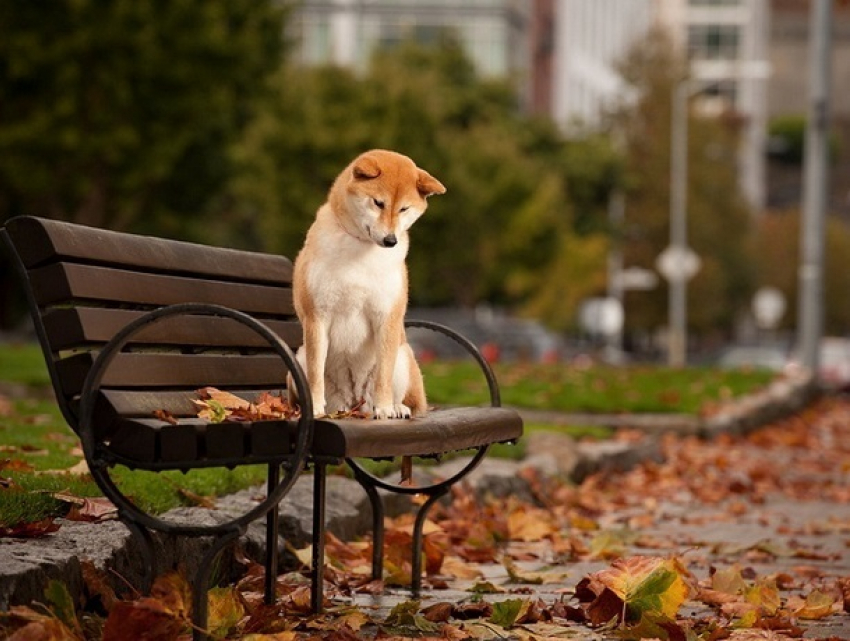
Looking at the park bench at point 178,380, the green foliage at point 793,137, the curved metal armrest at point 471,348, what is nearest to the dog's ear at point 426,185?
the park bench at point 178,380

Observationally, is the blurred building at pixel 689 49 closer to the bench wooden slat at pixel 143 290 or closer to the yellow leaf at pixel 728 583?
the bench wooden slat at pixel 143 290

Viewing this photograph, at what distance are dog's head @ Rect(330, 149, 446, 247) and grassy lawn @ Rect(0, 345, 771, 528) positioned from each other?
1313mm

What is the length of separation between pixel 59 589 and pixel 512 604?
1.52 metres

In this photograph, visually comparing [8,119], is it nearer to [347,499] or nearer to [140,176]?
[140,176]

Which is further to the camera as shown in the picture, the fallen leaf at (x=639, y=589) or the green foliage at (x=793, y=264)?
the green foliage at (x=793, y=264)

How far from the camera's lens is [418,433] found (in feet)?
17.6

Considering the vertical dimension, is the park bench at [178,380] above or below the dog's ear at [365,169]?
below

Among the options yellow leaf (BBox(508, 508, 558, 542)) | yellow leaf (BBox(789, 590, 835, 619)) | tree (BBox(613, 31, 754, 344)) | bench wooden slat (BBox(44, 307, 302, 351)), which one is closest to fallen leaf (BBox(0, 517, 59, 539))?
bench wooden slat (BBox(44, 307, 302, 351))

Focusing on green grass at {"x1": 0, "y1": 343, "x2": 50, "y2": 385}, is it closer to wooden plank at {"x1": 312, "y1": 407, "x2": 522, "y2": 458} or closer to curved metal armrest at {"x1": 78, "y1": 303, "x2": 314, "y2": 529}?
wooden plank at {"x1": 312, "y1": 407, "x2": 522, "y2": 458}

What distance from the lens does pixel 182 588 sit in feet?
15.8

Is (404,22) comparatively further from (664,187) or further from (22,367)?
(22,367)

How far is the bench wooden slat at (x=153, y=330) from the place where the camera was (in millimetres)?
5113

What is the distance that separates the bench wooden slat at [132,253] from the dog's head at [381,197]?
2.06 ft

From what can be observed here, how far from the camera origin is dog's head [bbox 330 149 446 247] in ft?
17.7
